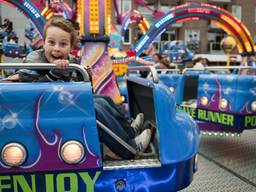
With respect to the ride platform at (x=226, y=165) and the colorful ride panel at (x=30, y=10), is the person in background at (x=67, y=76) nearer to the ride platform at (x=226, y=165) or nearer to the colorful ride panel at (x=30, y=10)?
the ride platform at (x=226, y=165)

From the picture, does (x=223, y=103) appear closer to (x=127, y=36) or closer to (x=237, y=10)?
(x=127, y=36)

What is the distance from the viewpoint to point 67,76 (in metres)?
2.23

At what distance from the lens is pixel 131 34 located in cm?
2944

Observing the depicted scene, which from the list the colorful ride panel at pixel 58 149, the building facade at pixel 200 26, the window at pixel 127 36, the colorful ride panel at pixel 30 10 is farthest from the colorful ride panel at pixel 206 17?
the window at pixel 127 36

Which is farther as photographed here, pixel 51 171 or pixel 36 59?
pixel 36 59

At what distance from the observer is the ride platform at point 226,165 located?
3.18 metres

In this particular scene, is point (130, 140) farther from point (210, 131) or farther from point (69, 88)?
point (210, 131)

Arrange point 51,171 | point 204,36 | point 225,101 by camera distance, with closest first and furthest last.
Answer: point 51,171, point 225,101, point 204,36

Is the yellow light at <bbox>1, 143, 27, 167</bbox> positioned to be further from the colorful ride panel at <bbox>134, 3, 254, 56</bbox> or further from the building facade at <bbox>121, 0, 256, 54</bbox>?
the building facade at <bbox>121, 0, 256, 54</bbox>

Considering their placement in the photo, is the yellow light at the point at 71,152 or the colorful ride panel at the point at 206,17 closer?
the yellow light at the point at 71,152

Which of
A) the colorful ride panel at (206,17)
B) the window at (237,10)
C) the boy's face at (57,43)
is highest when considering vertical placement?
the window at (237,10)

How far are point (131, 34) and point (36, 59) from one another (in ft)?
90.3

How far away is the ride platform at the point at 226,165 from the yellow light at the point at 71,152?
1611mm

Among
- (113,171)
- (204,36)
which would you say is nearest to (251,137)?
(113,171)
